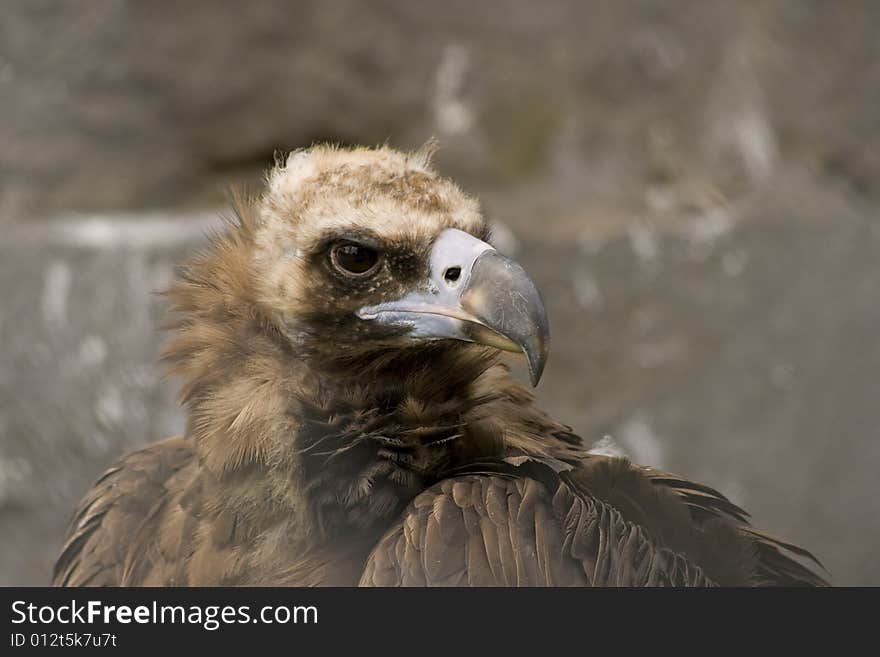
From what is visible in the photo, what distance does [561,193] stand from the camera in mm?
4055

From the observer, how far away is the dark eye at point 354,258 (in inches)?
69.1

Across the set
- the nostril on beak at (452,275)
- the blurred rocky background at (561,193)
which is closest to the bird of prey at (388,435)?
the nostril on beak at (452,275)

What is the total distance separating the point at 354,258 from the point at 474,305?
0.73 feet

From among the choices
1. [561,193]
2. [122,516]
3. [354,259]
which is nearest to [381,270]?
[354,259]

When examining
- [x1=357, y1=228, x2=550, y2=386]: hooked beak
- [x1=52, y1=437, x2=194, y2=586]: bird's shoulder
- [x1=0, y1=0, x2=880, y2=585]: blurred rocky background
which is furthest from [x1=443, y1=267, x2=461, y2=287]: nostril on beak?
[x1=0, y1=0, x2=880, y2=585]: blurred rocky background

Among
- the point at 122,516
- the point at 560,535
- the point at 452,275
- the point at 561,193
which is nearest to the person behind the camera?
the point at 560,535

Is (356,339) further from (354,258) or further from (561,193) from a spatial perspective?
(561,193)

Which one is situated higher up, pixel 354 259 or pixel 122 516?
pixel 354 259

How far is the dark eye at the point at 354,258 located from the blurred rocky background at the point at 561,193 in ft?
6.66

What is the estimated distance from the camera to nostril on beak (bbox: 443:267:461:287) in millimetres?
1695

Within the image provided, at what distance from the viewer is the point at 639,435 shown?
380 cm

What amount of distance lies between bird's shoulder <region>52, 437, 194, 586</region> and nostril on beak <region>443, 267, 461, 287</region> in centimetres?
55

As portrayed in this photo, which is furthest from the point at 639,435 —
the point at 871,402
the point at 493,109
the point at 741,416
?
the point at 493,109
